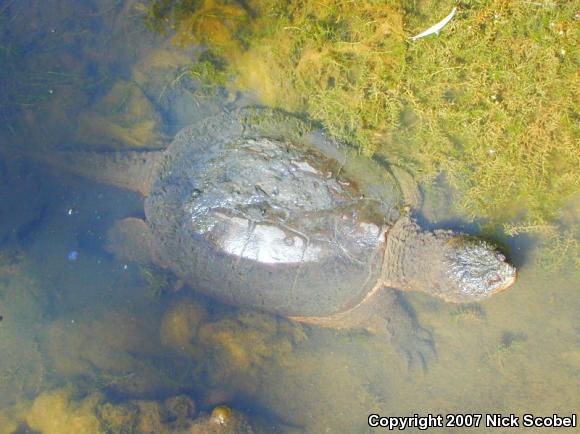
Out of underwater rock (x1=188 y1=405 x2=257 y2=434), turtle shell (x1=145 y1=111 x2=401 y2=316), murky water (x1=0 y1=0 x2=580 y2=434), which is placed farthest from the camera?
murky water (x1=0 y1=0 x2=580 y2=434)

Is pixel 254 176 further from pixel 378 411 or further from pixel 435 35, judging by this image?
pixel 378 411

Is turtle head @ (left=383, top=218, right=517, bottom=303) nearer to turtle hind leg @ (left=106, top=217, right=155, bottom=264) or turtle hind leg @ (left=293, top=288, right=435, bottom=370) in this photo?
turtle hind leg @ (left=293, top=288, right=435, bottom=370)

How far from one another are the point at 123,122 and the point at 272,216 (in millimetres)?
2429

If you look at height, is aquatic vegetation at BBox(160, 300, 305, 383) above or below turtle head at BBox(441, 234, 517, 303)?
below

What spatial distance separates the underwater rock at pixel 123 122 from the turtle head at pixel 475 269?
325 cm

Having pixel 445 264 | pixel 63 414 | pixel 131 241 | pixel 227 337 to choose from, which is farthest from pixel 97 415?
pixel 445 264

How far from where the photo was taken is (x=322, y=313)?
12.3 feet

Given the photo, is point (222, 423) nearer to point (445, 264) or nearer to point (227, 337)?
point (227, 337)

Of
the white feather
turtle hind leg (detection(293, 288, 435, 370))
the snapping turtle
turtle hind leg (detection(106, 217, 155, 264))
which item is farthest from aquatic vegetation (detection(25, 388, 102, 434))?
the white feather

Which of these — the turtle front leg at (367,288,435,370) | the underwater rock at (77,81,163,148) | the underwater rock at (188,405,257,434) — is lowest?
the underwater rock at (188,405,257,434)

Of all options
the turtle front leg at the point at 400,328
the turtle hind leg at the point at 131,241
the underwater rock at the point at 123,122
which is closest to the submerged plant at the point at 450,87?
the turtle front leg at the point at 400,328

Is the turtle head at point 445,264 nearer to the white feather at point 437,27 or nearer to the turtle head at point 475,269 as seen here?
the turtle head at point 475,269

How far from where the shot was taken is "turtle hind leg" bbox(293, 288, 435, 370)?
3941 millimetres

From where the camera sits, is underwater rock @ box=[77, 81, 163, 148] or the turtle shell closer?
the turtle shell
